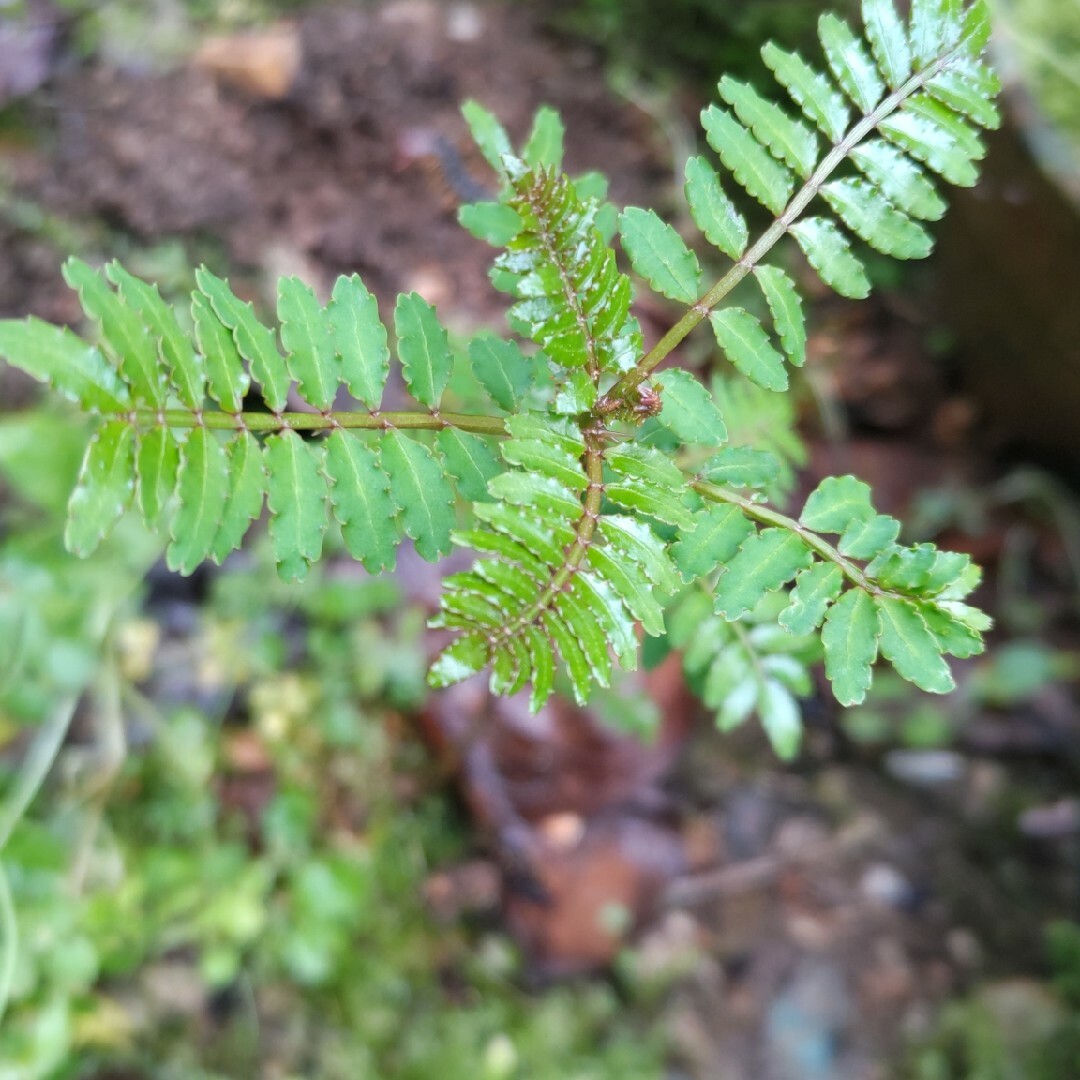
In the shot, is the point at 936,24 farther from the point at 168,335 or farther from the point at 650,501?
the point at 168,335

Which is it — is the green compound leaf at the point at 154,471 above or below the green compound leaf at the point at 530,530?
above

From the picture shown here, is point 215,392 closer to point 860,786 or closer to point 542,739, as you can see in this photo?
point 542,739

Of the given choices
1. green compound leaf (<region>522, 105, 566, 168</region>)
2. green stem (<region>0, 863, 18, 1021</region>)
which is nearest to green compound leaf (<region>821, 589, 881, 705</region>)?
green compound leaf (<region>522, 105, 566, 168</region>)

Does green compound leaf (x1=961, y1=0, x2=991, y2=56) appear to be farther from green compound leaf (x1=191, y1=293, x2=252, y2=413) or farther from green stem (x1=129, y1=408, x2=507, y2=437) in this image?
green compound leaf (x1=191, y1=293, x2=252, y2=413)

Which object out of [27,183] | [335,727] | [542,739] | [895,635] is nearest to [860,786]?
[542,739]

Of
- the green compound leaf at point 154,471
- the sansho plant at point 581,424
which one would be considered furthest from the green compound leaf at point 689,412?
the green compound leaf at point 154,471

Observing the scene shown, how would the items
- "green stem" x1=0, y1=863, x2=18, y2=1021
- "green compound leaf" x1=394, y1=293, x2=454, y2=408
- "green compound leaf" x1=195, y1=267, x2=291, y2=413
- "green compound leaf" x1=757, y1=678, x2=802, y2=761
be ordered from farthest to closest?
"green stem" x1=0, y1=863, x2=18, y2=1021 → "green compound leaf" x1=757, y1=678, x2=802, y2=761 → "green compound leaf" x1=394, y1=293, x2=454, y2=408 → "green compound leaf" x1=195, y1=267, x2=291, y2=413

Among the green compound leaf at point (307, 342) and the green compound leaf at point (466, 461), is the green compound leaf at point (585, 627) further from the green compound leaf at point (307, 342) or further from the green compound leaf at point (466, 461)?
the green compound leaf at point (307, 342)

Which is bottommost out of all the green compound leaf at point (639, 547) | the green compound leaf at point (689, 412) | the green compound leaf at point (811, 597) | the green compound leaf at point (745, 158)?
the green compound leaf at point (811, 597)
